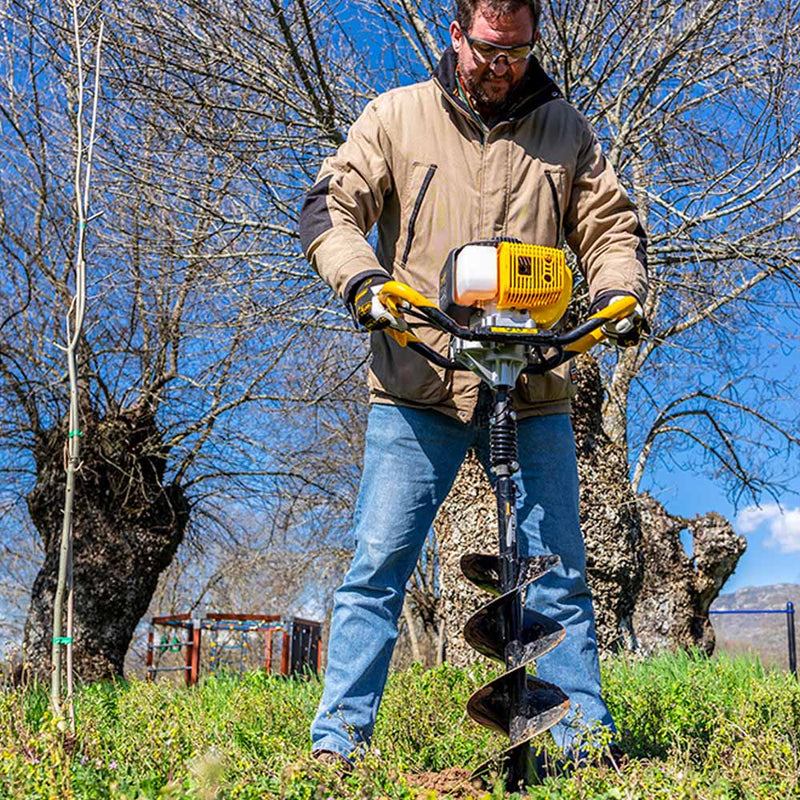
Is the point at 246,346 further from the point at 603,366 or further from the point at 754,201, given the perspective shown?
the point at 754,201

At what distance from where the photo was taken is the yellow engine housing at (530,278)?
2.48 metres

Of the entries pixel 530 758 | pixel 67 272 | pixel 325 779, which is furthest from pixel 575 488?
pixel 67 272

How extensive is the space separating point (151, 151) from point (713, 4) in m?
4.31

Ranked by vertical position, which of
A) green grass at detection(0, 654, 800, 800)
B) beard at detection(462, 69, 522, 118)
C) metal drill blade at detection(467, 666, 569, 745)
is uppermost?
beard at detection(462, 69, 522, 118)

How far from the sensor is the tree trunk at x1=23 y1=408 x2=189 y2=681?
1045 cm

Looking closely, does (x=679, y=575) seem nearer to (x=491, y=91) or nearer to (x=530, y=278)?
(x=491, y=91)

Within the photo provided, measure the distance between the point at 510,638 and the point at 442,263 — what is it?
3.75 feet

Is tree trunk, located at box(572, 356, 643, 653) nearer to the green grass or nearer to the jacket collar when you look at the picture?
the green grass

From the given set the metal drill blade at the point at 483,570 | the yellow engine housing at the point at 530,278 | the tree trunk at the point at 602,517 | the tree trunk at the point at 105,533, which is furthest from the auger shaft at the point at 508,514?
the tree trunk at the point at 105,533

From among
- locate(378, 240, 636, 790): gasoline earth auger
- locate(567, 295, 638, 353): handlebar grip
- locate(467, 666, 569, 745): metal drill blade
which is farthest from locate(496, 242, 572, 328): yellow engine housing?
locate(467, 666, 569, 745): metal drill blade

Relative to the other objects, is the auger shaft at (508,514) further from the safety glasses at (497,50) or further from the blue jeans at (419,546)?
the safety glasses at (497,50)

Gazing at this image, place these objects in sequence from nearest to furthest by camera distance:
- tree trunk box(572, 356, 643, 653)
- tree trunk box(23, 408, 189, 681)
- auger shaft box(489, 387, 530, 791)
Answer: auger shaft box(489, 387, 530, 791) < tree trunk box(572, 356, 643, 653) < tree trunk box(23, 408, 189, 681)

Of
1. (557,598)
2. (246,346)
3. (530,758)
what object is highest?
(246,346)

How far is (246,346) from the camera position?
10328 mm
